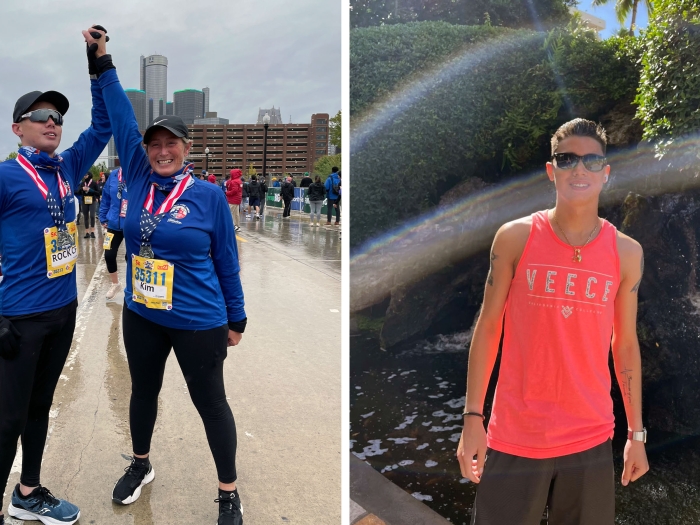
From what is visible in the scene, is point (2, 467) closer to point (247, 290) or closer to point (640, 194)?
point (640, 194)

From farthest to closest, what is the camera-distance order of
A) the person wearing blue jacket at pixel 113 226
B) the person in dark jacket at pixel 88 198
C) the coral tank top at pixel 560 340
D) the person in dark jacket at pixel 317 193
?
the person in dark jacket at pixel 317 193
the person in dark jacket at pixel 88 198
the person wearing blue jacket at pixel 113 226
the coral tank top at pixel 560 340

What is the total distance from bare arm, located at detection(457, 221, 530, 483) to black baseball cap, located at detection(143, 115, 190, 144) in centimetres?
134

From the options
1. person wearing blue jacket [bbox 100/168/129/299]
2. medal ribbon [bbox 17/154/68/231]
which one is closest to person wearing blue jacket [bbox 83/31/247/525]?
medal ribbon [bbox 17/154/68/231]

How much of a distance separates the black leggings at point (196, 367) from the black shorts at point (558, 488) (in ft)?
3.73

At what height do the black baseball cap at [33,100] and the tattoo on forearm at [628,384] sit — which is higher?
the black baseball cap at [33,100]

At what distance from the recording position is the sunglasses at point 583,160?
233 centimetres

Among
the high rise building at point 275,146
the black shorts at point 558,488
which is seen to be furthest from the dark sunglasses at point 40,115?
the high rise building at point 275,146

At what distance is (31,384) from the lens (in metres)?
2.42

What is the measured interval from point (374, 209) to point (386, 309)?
0.62 meters

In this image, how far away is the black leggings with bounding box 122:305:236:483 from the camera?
8.11ft

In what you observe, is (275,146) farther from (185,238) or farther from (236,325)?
(185,238)

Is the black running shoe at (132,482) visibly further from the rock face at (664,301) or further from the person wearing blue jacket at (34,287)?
the rock face at (664,301)

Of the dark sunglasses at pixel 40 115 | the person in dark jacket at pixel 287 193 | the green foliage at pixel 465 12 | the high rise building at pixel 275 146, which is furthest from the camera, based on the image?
the high rise building at pixel 275 146

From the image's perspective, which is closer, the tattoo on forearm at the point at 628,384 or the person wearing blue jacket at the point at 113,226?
the tattoo on forearm at the point at 628,384
